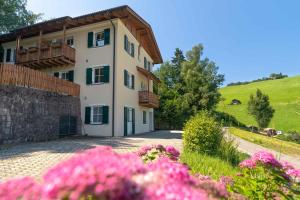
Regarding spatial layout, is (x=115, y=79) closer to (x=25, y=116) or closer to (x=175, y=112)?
(x=25, y=116)

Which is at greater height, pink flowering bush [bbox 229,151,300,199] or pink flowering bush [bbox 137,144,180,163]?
pink flowering bush [bbox 137,144,180,163]

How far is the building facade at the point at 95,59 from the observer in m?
21.0

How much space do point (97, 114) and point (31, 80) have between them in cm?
606

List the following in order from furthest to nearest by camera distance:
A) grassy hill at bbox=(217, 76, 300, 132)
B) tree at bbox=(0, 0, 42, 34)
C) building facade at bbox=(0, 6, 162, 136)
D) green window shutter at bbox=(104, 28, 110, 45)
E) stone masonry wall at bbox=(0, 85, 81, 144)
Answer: grassy hill at bbox=(217, 76, 300, 132) → tree at bbox=(0, 0, 42, 34) → green window shutter at bbox=(104, 28, 110, 45) → building facade at bbox=(0, 6, 162, 136) → stone masonry wall at bbox=(0, 85, 81, 144)

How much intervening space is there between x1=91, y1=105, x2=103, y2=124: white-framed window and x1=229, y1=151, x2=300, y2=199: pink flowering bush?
1753 cm

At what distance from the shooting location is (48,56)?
69.8 ft

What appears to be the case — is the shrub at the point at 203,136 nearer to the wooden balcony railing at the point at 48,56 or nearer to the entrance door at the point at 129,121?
the entrance door at the point at 129,121

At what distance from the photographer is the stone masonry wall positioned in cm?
1473

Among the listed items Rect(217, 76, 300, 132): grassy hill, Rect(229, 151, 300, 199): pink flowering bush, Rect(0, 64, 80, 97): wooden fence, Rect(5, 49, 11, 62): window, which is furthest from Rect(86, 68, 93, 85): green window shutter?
Rect(217, 76, 300, 132): grassy hill

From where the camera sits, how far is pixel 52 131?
1805 centimetres

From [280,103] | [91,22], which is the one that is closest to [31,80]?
[91,22]

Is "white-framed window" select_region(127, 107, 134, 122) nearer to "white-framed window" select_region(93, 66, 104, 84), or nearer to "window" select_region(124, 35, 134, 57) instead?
"white-framed window" select_region(93, 66, 104, 84)

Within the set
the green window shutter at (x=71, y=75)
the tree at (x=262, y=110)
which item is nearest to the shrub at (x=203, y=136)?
the green window shutter at (x=71, y=75)

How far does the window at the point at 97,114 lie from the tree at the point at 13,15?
61.0 feet
